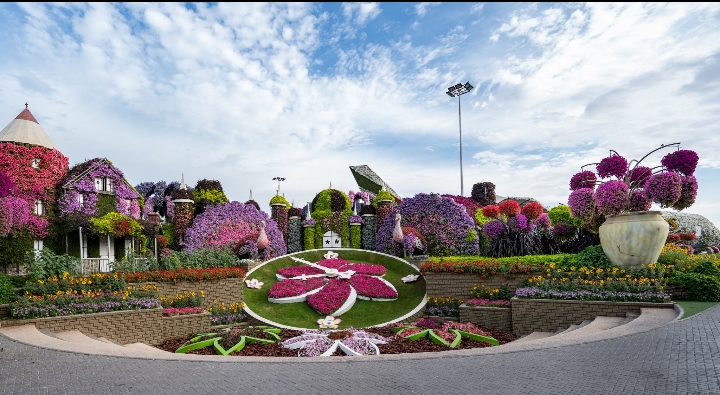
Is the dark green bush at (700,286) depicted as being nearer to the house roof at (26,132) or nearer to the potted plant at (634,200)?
the potted plant at (634,200)

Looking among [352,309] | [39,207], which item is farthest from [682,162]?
[39,207]

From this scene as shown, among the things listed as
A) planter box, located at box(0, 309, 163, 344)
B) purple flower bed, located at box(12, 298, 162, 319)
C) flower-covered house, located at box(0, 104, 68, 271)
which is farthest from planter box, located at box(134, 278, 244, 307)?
flower-covered house, located at box(0, 104, 68, 271)

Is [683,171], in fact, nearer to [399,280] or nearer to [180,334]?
[399,280]

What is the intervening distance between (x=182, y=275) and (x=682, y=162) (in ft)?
50.3

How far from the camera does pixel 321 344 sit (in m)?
8.81

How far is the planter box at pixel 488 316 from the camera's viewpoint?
1098cm

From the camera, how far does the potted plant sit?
1132 cm

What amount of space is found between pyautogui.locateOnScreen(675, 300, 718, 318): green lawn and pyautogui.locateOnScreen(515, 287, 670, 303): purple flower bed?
376mm

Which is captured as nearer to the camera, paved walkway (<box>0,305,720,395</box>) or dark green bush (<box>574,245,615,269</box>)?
paved walkway (<box>0,305,720,395</box>)

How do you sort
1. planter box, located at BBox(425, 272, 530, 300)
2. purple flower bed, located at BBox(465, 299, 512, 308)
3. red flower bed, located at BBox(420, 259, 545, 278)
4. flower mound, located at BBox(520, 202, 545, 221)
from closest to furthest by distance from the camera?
purple flower bed, located at BBox(465, 299, 512, 308), red flower bed, located at BBox(420, 259, 545, 278), planter box, located at BBox(425, 272, 530, 300), flower mound, located at BBox(520, 202, 545, 221)

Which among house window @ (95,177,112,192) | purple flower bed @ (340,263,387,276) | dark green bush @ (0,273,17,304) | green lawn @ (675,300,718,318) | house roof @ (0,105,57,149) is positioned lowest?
purple flower bed @ (340,263,387,276)

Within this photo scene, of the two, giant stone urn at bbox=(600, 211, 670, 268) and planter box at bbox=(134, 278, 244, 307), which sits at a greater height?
giant stone urn at bbox=(600, 211, 670, 268)

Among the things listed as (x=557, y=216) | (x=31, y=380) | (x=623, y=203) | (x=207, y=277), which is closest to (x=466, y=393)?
(x=31, y=380)

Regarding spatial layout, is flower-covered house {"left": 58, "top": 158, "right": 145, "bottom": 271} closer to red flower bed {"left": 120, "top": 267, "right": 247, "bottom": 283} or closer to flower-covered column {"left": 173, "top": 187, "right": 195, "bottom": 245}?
flower-covered column {"left": 173, "top": 187, "right": 195, "bottom": 245}
